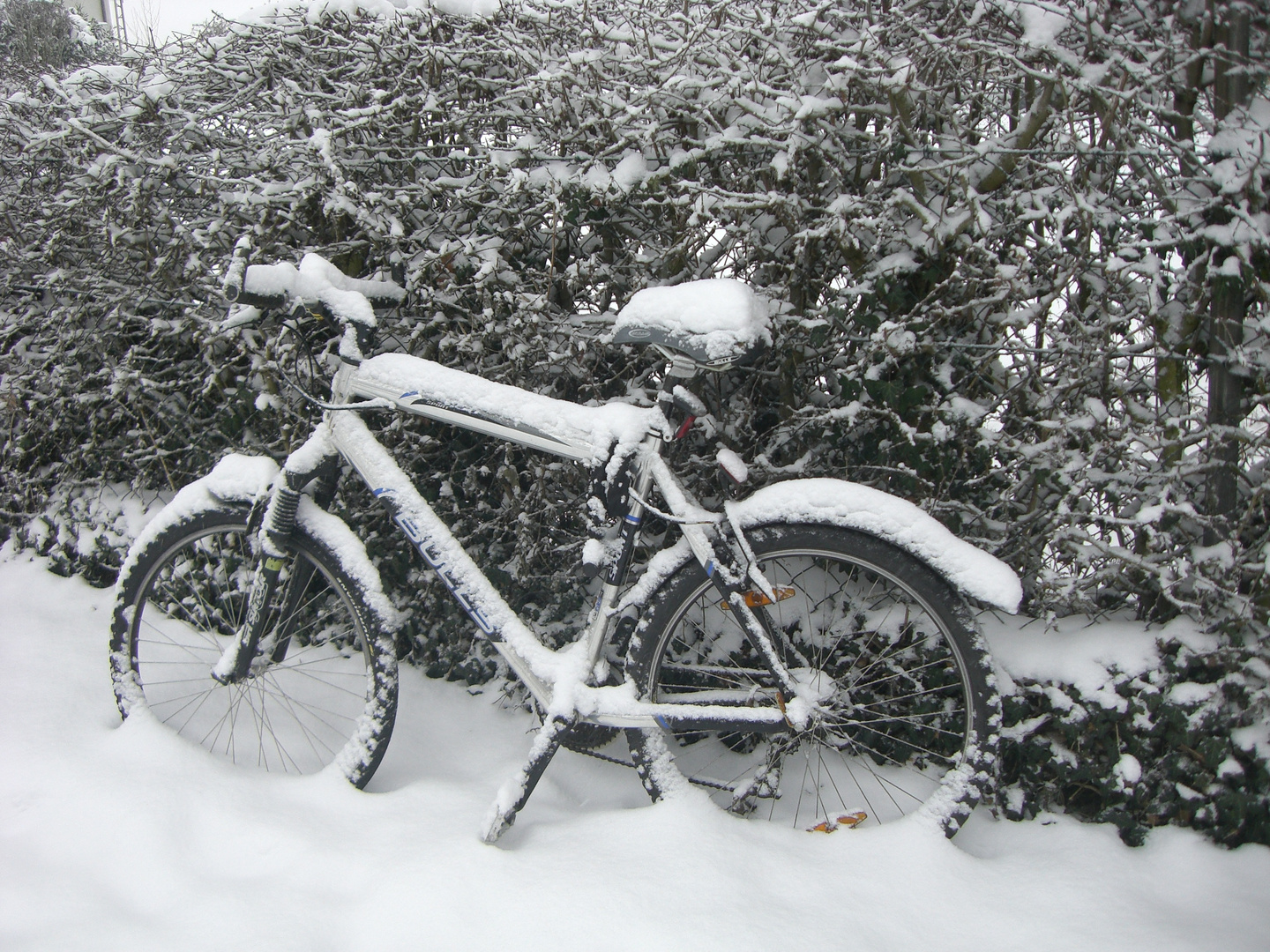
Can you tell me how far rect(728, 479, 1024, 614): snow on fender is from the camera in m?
1.67

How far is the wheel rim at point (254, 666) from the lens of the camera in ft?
7.50

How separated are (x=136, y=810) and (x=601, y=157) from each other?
2063mm

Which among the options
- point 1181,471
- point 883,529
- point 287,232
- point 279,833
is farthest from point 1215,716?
point 287,232

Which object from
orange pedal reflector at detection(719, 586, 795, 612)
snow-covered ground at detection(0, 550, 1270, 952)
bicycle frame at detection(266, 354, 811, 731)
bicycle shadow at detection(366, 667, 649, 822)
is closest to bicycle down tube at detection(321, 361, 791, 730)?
bicycle frame at detection(266, 354, 811, 731)

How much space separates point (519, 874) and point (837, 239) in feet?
5.48

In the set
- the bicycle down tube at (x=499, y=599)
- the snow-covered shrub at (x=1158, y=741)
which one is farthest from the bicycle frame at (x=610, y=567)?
the snow-covered shrub at (x=1158, y=741)

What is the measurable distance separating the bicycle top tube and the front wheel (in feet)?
1.20

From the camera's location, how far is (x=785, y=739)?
6.74 ft

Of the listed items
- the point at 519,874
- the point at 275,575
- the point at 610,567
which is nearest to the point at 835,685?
the point at 610,567

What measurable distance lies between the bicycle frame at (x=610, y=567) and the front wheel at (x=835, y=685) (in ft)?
0.22

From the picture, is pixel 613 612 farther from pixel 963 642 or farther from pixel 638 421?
pixel 963 642

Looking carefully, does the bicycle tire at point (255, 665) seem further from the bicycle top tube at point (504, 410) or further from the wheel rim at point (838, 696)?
the wheel rim at point (838, 696)

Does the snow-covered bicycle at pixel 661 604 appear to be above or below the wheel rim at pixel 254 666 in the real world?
above

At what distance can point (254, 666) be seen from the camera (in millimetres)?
2211
